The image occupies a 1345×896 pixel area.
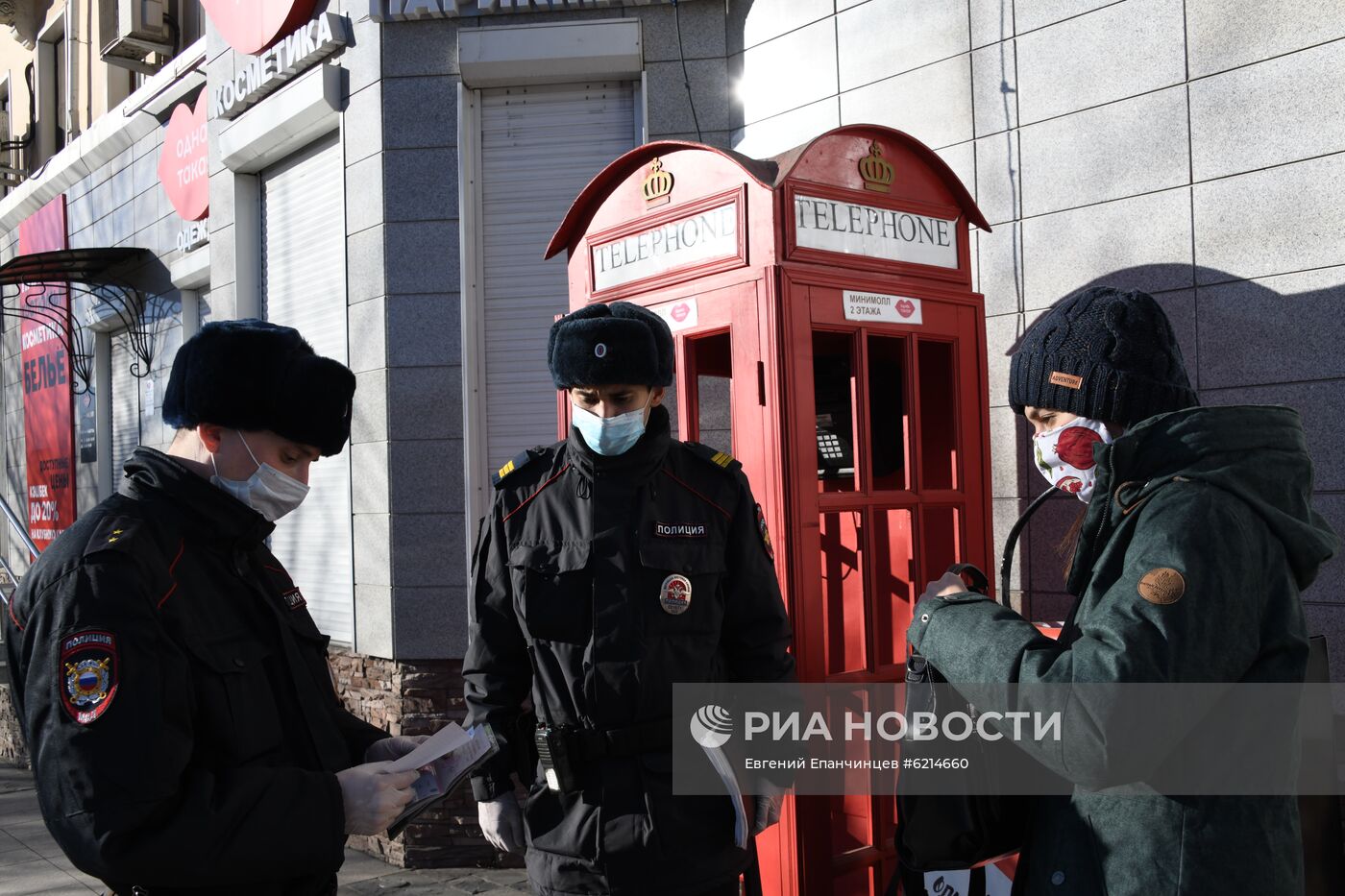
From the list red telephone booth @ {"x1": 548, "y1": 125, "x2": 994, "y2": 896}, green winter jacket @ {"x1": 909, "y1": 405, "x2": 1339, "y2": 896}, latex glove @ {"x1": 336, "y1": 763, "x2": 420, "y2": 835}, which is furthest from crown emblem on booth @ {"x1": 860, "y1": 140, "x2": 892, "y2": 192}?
latex glove @ {"x1": 336, "y1": 763, "x2": 420, "y2": 835}

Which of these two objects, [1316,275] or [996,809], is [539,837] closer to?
[996,809]

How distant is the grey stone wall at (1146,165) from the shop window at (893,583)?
1024 mm

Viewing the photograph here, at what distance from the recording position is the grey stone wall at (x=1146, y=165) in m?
3.40

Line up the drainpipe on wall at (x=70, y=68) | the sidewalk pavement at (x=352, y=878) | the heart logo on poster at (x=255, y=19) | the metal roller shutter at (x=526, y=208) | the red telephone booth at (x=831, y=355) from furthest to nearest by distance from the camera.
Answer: the drainpipe on wall at (x=70, y=68), the heart logo on poster at (x=255, y=19), the metal roller shutter at (x=526, y=208), the sidewalk pavement at (x=352, y=878), the red telephone booth at (x=831, y=355)

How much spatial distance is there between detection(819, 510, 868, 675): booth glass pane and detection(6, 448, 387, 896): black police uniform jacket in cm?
195

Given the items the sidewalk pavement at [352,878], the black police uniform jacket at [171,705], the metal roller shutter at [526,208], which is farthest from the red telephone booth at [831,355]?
the sidewalk pavement at [352,878]

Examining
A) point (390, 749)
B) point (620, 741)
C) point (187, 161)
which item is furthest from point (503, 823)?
point (187, 161)

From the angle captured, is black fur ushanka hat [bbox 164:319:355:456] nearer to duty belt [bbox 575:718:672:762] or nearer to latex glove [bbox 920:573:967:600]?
duty belt [bbox 575:718:672:762]

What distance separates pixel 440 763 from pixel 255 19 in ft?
19.2

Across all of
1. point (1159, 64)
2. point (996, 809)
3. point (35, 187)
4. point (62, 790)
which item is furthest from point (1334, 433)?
point (35, 187)

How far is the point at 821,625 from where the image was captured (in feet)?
9.62

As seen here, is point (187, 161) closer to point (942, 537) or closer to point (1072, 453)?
point (942, 537)

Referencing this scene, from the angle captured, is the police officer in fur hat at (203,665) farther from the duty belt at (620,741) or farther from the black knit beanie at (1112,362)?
the black knit beanie at (1112,362)

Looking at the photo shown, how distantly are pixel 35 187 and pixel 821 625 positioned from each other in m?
12.0
